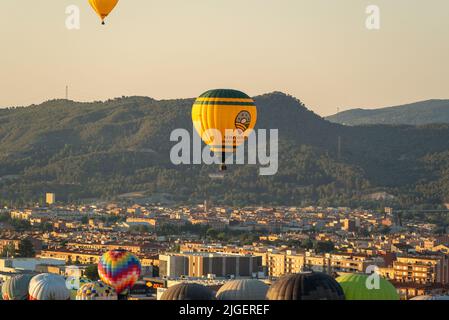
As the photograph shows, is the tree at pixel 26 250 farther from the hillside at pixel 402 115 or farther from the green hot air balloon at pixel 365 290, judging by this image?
the hillside at pixel 402 115

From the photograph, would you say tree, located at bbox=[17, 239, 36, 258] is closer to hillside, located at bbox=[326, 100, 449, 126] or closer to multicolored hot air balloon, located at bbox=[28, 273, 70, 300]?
multicolored hot air balloon, located at bbox=[28, 273, 70, 300]

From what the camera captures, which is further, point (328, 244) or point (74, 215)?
point (74, 215)

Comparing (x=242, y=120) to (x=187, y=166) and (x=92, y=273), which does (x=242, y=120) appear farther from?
(x=187, y=166)

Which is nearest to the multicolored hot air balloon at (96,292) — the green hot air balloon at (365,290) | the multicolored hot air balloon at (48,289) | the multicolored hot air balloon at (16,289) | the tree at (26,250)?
the multicolored hot air balloon at (48,289)

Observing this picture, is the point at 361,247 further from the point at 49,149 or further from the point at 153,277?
the point at 49,149

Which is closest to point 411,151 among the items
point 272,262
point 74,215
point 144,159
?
point 144,159

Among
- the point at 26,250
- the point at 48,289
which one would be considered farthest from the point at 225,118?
the point at 26,250

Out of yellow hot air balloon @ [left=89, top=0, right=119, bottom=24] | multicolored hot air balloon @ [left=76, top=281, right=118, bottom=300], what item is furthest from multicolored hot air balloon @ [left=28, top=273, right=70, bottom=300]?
yellow hot air balloon @ [left=89, top=0, right=119, bottom=24]
